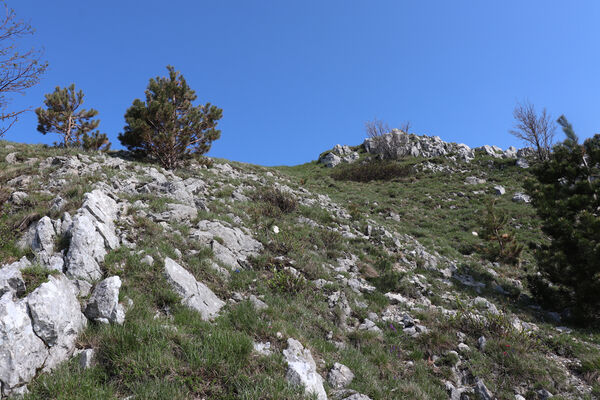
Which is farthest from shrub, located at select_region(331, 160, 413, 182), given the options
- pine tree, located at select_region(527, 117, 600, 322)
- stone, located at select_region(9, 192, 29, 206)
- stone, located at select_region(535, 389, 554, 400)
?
stone, located at select_region(9, 192, 29, 206)

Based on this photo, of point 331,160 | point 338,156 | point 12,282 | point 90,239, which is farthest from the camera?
point 338,156

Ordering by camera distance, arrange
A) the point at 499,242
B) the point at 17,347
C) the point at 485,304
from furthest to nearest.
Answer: the point at 499,242 → the point at 485,304 → the point at 17,347

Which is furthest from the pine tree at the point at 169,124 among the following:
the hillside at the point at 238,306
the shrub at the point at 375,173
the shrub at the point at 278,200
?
the shrub at the point at 375,173

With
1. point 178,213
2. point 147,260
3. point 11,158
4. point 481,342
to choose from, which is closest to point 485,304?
point 481,342

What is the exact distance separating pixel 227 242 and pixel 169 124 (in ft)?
39.9

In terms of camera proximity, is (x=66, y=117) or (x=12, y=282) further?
(x=66, y=117)

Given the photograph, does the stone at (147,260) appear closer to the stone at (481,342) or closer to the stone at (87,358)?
the stone at (87,358)

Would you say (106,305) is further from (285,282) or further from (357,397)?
(357,397)

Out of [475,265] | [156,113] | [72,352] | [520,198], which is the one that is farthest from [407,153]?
[72,352]

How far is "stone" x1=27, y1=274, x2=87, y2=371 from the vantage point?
392cm

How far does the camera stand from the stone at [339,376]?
4.71 metres

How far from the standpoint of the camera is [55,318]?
4.07 metres

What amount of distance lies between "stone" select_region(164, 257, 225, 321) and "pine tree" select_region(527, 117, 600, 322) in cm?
1171

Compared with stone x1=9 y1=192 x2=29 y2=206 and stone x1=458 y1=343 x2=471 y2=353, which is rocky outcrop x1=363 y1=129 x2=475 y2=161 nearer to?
stone x1=458 y1=343 x2=471 y2=353
